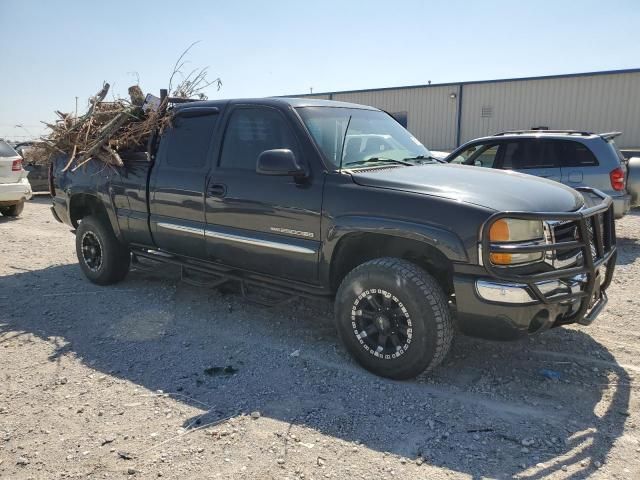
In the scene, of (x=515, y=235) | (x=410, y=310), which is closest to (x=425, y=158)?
(x=515, y=235)

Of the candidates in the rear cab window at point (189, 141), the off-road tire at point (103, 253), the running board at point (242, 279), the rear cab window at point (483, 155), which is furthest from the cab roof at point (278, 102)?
the rear cab window at point (483, 155)

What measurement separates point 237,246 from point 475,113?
20.2 m

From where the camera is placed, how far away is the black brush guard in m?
3.17

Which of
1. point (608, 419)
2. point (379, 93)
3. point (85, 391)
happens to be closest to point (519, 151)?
point (608, 419)

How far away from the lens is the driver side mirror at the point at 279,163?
3.81 metres

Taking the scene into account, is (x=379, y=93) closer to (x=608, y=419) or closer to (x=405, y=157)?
(x=405, y=157)

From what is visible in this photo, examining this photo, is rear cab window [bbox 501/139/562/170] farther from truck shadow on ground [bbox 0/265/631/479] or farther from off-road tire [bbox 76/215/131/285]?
off-road tire [bbox 76/215/131/285]

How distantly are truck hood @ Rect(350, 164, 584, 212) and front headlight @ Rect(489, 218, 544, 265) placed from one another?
0.29 feet

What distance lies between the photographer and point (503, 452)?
2.86m

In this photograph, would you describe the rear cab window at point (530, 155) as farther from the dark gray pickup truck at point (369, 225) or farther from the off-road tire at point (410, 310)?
the off-road tire at point (410, 310)

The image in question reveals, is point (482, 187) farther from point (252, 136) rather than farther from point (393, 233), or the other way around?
point (252, 136)

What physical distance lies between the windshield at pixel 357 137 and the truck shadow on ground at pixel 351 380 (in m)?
1.54

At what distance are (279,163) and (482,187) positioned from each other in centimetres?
142

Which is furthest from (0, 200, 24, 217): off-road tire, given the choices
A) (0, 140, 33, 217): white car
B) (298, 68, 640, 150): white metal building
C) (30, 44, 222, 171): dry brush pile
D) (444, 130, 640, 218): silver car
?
(298, 68, 640, 150): white metal building
